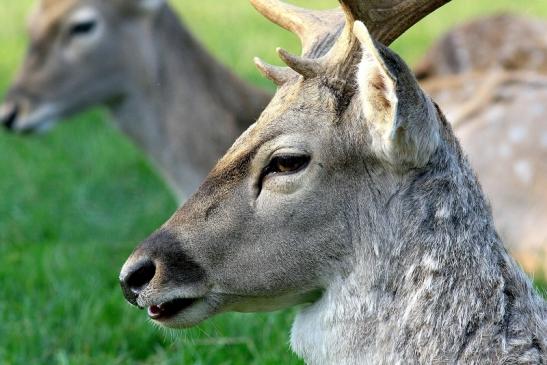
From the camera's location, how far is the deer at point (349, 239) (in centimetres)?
314

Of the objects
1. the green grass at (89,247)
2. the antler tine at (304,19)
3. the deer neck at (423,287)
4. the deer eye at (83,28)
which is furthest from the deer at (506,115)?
the deer neck at (423,287)

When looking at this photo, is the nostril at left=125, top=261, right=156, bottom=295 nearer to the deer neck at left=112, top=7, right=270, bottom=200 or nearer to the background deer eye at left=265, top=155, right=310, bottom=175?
the background deer eye at left=265, top=155, right=310, bottom=175

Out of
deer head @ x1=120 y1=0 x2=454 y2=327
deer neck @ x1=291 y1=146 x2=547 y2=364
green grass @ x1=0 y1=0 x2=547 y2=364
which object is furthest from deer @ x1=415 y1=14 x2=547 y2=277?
deer head @ x1=120 y1=0 x2=454 y2=327

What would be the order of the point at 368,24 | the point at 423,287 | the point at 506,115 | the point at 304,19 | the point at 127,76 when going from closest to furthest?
the point at 423,287 → the point at 368,24 → the point at 304,19 → the point at 506,115 → the point at 127,76

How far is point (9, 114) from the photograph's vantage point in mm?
7246

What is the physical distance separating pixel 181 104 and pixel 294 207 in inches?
155

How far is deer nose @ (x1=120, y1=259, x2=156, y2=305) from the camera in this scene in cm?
322

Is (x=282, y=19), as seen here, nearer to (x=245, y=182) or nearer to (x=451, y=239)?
(x=245, y=182)

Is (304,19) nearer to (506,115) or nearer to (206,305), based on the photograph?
(206,305)

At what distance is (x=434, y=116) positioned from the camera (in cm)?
Result: 315

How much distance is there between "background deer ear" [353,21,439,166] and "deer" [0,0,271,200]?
3.88 m

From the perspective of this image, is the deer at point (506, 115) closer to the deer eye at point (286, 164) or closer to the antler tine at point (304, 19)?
the antler tine at point (304, 19)

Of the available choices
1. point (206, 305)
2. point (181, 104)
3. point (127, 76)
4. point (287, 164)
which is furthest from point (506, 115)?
point (206, 305)

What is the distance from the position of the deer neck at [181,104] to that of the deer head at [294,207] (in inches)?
141
